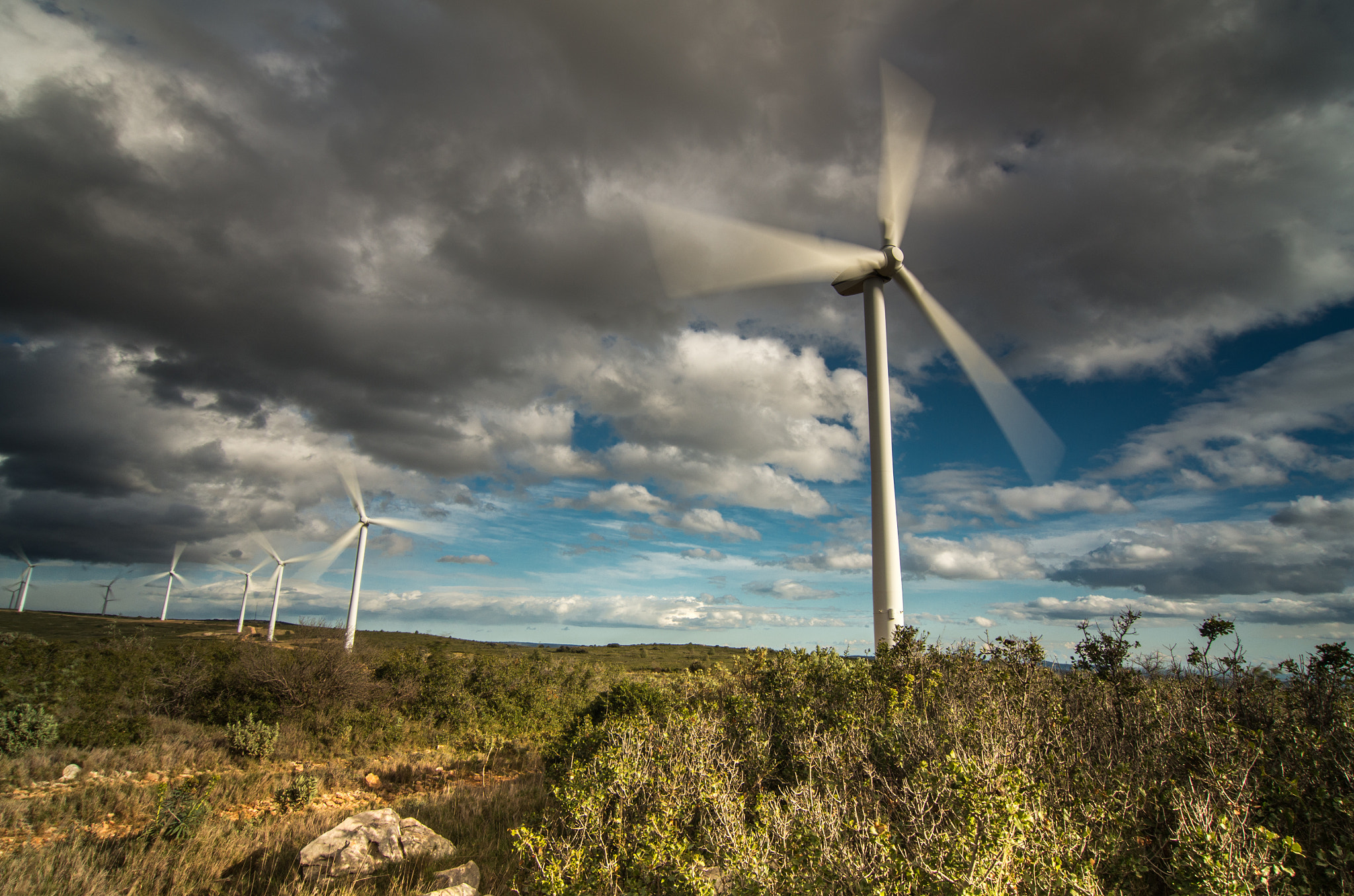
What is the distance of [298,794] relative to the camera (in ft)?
61.7

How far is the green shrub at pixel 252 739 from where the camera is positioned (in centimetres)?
2322

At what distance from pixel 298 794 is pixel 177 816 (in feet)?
Result: 15.5

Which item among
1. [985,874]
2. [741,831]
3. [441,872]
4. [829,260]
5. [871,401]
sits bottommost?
[441,872]

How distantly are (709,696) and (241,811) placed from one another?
1466cm

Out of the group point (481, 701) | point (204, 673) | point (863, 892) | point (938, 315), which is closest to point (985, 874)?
point (863, 892)

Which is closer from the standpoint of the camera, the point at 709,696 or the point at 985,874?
the point at 985,874

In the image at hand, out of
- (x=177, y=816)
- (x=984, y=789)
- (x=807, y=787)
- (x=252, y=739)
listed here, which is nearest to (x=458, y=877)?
(x=807, y=787)

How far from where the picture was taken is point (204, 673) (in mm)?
28625

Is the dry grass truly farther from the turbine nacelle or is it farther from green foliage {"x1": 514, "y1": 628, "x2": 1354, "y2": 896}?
the turbine nacelle

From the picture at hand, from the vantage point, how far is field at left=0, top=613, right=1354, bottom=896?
21.2 feet

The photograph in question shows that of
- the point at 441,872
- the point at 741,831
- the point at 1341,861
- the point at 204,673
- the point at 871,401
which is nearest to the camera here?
the point at 1341,861

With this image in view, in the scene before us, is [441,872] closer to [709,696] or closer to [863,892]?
[709,696]

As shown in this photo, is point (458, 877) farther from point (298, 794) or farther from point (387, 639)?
point (387, 639)

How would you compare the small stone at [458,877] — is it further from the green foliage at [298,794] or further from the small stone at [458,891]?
the green foliage at [298,794]
